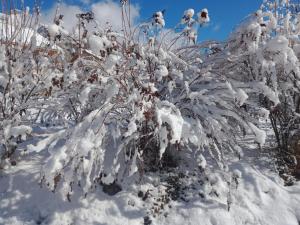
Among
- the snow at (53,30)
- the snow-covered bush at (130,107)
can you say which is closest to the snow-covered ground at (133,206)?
the snow-covered bush at (130,107)

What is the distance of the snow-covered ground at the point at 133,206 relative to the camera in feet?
9.02

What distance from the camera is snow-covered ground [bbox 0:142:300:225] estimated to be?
9.02 feet

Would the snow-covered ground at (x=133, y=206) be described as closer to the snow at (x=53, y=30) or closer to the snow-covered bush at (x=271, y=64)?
the snow-covered bush at (x=271, y=64)

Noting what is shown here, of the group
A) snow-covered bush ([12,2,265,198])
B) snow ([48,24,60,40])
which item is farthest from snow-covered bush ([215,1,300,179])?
snow ([48,24,60,40])

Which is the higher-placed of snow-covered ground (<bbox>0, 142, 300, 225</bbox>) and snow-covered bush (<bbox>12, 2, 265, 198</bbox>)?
snow-covered bush (<bbox>12, 2, 265, 198</bbox>)

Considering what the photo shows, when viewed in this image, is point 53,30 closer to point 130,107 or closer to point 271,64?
point 130,107

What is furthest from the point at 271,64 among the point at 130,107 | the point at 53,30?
the point at 53,30

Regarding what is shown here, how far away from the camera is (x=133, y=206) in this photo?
114 inches

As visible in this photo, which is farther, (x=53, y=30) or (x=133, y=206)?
(x=133, y=206)

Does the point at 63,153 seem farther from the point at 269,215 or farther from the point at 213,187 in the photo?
the point at 269,215

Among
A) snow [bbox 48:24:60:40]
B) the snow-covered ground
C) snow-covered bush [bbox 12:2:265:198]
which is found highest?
snow [bbox 48:24:60:40]

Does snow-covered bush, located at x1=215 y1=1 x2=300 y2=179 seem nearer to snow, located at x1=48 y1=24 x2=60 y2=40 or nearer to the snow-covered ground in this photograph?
the snow-covered ground

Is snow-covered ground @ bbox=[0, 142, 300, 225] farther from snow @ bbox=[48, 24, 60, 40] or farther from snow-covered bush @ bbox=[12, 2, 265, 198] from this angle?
snow @ bbox=[48, 24, 60, 40]

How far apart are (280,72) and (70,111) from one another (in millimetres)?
1941
